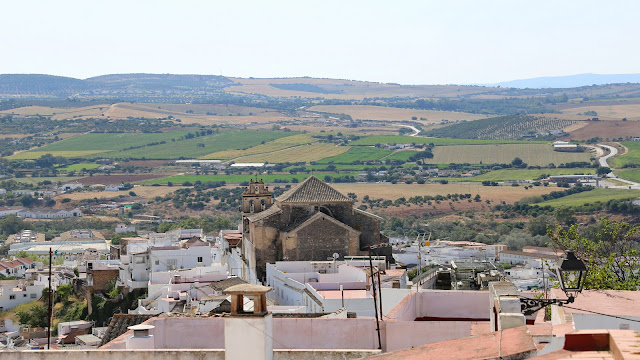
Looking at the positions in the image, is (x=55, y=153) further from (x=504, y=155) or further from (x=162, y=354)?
(x=162, y=354)

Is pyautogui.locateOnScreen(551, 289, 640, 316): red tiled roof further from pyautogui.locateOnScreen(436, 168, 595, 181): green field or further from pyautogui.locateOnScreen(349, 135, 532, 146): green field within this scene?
pyautogui.locateOnScreen(349, 135, 532, 146): green field

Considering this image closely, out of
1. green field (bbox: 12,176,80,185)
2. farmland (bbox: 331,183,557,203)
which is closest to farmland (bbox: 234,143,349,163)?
green field (bbox: 12,176,80,185)

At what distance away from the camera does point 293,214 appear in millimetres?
41594

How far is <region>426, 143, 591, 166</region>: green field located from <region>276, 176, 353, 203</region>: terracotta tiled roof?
110943mm

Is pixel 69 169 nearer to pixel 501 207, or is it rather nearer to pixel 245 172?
pixel 245 172

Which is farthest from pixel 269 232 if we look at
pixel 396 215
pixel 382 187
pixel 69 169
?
pixel 69 169

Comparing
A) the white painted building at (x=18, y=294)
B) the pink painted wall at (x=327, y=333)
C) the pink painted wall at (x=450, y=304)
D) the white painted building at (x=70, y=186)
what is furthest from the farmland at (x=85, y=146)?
the pink painted wall at (x=327, y=333)

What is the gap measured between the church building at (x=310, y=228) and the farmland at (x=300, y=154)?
4820 inches

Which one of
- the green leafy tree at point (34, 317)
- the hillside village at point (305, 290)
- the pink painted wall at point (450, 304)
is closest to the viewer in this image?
the hillside village at point (305, 290)

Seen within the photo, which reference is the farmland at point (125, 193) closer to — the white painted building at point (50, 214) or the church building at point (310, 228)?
the white painted building at point (50, 214)

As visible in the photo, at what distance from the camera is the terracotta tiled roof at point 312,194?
41.8 m

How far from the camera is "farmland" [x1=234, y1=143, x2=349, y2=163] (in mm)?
167875

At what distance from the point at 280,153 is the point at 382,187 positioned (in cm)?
4390

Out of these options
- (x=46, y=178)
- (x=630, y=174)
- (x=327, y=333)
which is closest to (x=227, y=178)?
(x=46, y=178)
